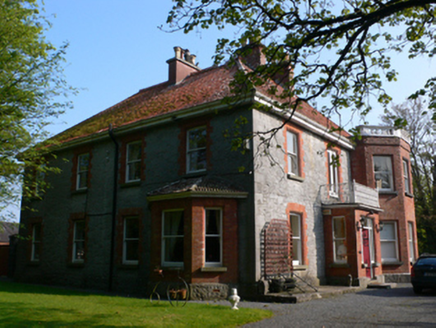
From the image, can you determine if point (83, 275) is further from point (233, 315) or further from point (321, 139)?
point (321, 139)

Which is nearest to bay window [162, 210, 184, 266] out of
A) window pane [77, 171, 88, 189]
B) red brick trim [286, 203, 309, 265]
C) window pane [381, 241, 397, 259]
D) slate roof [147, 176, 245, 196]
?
slate roof [147, 176, 245, 196]

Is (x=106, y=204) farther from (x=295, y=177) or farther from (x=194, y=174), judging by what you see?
(x=295, y=177)

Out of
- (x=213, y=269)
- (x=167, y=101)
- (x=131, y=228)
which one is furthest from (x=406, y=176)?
(x=131, y=228)

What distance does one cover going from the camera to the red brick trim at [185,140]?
16047 millimetres

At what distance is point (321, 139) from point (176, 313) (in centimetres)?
1225

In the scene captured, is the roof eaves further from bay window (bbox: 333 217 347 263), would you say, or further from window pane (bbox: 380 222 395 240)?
window pane (bbox: 380 222 395 240)

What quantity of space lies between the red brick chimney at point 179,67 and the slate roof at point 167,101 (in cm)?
46

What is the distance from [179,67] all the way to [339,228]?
11.6 m

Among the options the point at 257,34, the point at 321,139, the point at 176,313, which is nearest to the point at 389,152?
the point at 321,139

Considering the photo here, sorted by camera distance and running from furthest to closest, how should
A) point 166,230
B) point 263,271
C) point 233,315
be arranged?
point 166,230
point 263,271
point 233,315

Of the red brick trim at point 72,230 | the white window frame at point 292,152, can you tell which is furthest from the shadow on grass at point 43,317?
the white window frame at point 292,152

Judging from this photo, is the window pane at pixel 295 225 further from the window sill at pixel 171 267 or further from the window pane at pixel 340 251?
the window sill at pixel 171 267

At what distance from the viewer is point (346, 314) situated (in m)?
10.5

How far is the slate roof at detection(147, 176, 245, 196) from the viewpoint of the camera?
14.5 meters
